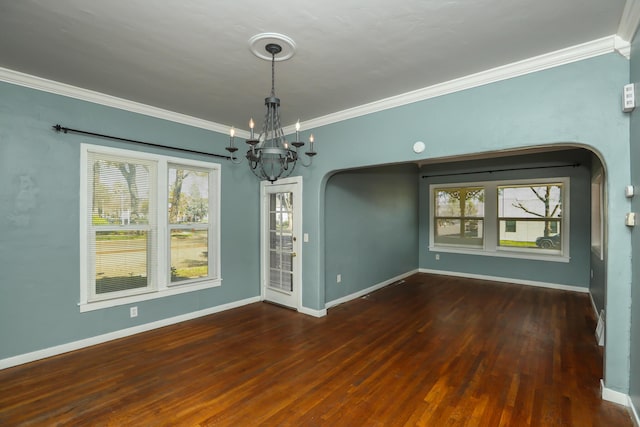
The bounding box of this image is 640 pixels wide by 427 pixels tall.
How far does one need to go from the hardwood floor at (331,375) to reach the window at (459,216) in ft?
9.49

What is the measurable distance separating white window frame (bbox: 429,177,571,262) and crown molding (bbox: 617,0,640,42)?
4.52m

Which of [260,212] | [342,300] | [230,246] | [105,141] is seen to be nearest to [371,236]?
[342,300]

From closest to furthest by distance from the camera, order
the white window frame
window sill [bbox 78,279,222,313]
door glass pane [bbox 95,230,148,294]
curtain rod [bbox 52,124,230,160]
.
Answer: curtain rod [bbox 52,124,230,160]
window sill [bbox 78,279,222,313]
door glass pane [bbox 95,230,148,294]
the white window frame

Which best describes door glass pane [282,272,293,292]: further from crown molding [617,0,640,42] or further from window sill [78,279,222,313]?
crown molding [617,0,640,42]

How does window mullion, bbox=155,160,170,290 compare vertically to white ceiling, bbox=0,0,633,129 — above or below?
below

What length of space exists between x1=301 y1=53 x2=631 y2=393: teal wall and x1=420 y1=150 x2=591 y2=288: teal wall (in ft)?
13.7

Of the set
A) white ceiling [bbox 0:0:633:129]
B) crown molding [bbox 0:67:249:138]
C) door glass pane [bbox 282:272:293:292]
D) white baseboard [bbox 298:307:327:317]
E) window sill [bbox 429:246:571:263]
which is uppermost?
white ceiling [bbox 0:0:633:129]

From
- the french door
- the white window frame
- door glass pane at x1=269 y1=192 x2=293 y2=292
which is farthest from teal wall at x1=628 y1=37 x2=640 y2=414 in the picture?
the white window frame

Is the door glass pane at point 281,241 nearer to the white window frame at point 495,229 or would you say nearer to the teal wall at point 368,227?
the teal wall at point 368,227

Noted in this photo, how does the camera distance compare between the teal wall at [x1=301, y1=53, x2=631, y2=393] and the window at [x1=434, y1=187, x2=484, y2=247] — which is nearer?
the teal wall at [x1=301, y1=53, x2=631, y2=393]

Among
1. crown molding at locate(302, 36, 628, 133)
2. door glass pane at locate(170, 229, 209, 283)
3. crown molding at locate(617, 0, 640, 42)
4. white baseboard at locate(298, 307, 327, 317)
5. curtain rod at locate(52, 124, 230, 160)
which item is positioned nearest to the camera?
crown molding at locate(617, 0, 640, 42)

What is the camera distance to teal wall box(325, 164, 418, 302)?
16.1 ft

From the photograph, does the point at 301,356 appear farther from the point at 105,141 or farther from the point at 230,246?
the point at 105,141

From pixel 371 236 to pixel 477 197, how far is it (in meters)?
3.12
